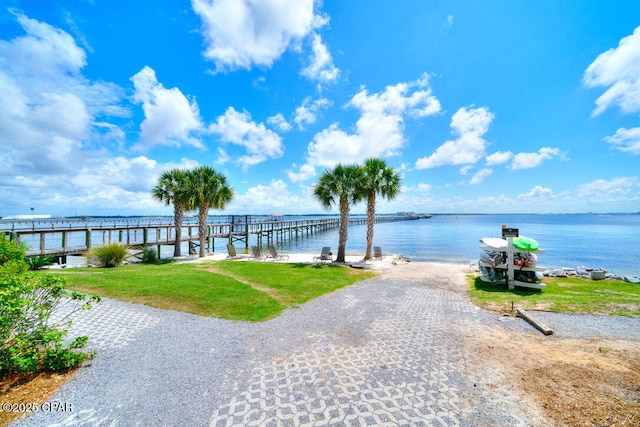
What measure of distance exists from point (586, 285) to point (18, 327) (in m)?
18.4

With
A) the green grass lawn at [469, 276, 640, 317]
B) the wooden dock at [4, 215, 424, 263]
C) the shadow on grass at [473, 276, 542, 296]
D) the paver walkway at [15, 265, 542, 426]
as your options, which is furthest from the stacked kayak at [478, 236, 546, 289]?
the wooden dock at [4, 215, 424, 263]

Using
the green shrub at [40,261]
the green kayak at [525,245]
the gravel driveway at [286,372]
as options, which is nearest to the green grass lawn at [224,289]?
the gravel driveway at [286,372]

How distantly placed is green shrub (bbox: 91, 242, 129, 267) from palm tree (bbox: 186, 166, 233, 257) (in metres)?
4.70

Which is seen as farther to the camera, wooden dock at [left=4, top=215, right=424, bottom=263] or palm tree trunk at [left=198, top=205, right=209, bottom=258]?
palm tree trunk at [left=198, top=205, right=209, bottom=258]

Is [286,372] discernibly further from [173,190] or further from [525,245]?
[173,190]

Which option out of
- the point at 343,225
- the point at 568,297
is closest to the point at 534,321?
the point at 568,297

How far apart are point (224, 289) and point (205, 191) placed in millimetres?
→ 11176

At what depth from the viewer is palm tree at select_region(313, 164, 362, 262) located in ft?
54.1

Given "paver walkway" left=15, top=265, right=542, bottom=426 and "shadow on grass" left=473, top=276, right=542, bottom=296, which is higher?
"paver walkway" left=15, top=265, right=542, bottom=426

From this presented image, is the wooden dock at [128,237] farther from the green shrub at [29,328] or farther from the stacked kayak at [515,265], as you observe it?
the stacked kayak at [515,265]

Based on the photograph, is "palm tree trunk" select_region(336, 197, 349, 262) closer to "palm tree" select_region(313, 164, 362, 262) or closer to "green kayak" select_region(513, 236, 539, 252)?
"palm tree" select_region(313, 164, 362, 262)

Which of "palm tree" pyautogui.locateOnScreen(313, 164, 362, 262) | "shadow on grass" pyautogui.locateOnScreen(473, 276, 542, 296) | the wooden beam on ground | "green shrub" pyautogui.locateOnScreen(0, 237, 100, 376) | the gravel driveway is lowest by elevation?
"shadow on grass" pyautogui.locateOnScreen(473, 276, 542, 296)

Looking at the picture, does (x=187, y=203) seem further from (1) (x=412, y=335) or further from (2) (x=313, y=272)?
(1) (x=412, y=335)

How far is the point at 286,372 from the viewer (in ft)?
13.8
